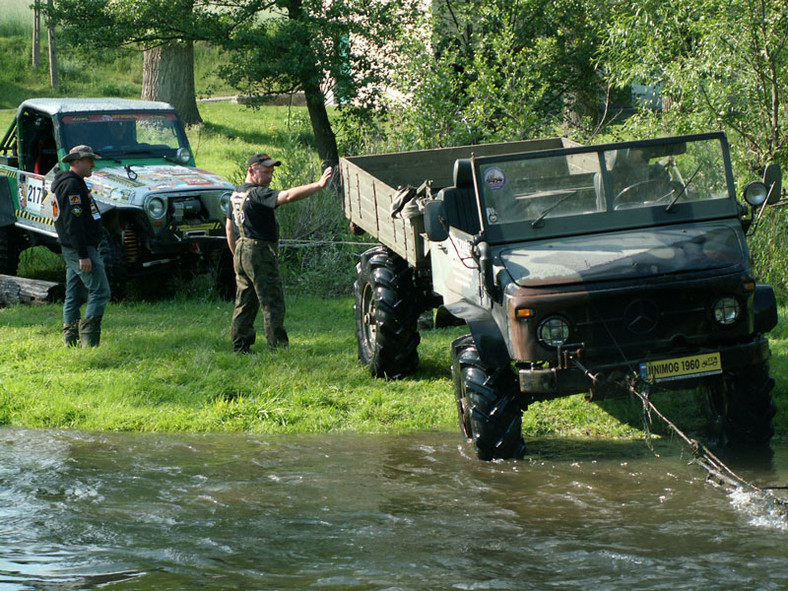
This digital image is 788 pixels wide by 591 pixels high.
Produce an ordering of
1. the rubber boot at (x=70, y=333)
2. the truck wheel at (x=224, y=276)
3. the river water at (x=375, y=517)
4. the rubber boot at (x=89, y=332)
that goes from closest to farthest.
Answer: the river water at (x=375, y=517) < the rubber boot at (x=89, y=332) < the rubber boot at (x=70, y=333) < the truck wheel at (x=224, y=276)

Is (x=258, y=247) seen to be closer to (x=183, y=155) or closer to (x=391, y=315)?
(x=391, y=315)

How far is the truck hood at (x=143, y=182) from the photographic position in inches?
503

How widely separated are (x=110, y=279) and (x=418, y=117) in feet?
19.0

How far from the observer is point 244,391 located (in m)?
8.95

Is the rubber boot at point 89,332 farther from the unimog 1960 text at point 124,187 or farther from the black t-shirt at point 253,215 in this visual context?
the unimog 1960 text at point 124,187

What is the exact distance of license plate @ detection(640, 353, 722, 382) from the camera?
21.2 feet

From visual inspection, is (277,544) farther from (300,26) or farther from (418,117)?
(300,26)

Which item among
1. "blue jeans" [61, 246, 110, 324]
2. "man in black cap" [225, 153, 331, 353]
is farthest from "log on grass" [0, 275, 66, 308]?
"man in black cap" [225, 153, 331, 353]

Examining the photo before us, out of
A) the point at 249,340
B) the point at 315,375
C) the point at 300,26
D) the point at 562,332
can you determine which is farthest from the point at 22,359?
the point at 300,26

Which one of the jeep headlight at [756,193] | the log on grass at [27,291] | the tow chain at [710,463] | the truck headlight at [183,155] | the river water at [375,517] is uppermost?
the truck headlight at [183,155]

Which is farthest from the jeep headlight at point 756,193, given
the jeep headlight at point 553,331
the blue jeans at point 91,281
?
the blue jeans at point 91,281

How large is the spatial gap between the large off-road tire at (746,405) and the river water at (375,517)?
0.72 ft

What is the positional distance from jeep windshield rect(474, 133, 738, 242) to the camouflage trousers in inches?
122

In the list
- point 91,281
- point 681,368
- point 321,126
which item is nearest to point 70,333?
point 91,281
